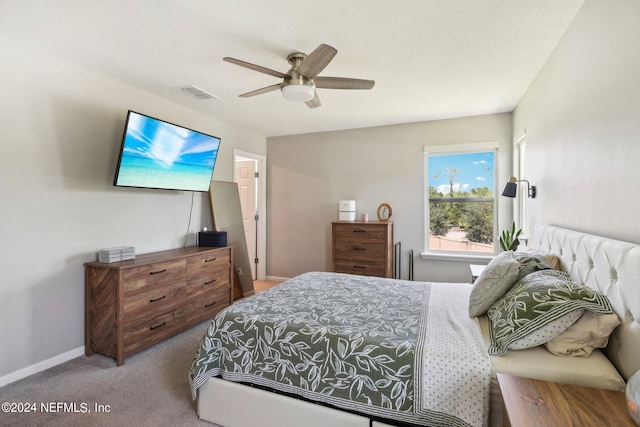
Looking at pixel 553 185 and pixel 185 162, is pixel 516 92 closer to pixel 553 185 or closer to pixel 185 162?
pixel 553 185

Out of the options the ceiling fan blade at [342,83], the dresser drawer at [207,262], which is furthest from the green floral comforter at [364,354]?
the ceiling fan blade at [342,83]

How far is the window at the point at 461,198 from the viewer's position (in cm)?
410

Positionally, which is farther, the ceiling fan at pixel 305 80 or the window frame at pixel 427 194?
the window frame at pixel 427 194

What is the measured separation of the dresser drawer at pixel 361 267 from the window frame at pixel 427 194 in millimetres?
724

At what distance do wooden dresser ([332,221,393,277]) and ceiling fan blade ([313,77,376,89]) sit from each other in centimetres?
210

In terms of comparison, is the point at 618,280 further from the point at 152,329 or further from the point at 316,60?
the point at 152,329

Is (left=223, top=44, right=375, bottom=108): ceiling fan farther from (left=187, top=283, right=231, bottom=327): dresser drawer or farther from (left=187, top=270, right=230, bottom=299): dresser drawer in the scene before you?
(left=187, top=283, right=231, bottom=327): dresser drawer

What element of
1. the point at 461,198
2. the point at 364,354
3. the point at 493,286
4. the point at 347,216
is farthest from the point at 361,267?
the point at 364,354

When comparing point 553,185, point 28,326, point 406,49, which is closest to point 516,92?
point 553,185

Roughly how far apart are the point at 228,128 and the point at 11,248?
2.78 m

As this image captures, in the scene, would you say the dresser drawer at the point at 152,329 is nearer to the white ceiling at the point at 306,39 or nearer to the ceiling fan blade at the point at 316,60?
the white ceiling at the point at 306,39

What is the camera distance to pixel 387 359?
146cm

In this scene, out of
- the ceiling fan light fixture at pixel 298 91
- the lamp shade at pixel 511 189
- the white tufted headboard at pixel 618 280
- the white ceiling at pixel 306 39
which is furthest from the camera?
the lamp shade at pixel 511 189

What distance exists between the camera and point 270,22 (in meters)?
2.01
